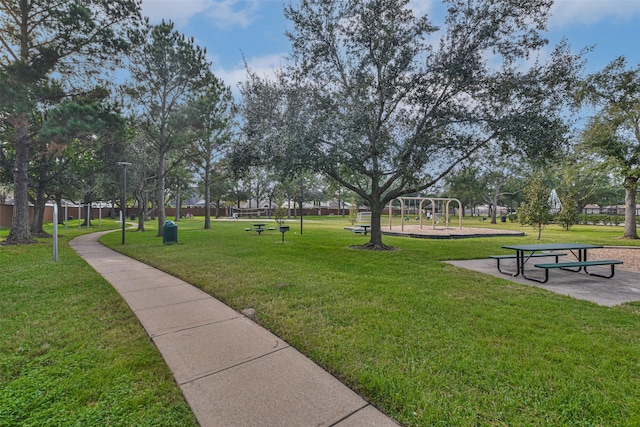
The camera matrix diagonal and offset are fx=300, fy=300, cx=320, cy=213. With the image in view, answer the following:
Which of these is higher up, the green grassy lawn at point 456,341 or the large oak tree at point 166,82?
the large oak tree at point 166,82

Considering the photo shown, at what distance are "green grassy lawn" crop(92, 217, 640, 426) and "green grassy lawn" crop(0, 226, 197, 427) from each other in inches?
50.5

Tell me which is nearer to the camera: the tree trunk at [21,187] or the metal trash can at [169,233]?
the tree trunk at [21,187]

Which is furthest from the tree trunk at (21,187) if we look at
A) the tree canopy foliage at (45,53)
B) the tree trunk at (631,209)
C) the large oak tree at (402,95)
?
the tree trunk at (631,209)

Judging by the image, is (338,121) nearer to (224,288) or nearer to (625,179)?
(224,288)

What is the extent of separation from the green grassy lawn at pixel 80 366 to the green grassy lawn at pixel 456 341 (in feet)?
4.21

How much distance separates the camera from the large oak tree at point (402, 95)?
8375mm

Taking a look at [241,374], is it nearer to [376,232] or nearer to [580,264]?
[580,264]

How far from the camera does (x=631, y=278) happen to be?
20.4 feet

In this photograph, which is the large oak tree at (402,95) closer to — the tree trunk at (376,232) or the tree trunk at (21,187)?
the tree trunk at (376,232)

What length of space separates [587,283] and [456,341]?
461 centimetres

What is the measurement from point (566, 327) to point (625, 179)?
653 inches

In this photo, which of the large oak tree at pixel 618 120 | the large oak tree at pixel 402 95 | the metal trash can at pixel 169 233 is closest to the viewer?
the large oak tree at pixel 402 95

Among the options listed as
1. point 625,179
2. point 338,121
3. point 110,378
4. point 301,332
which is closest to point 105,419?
point 110,378

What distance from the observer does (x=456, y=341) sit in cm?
314
